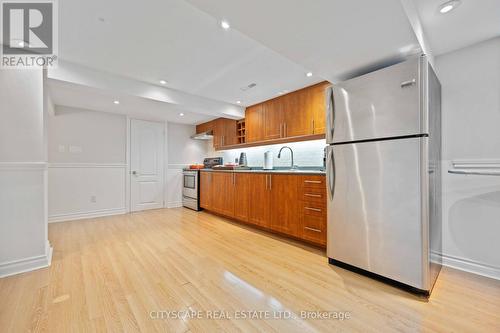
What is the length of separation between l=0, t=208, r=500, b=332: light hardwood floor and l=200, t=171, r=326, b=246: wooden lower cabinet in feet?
0.95

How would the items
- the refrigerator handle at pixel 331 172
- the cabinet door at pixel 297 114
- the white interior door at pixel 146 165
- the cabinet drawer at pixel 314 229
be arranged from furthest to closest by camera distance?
the white interior door at pixel 146 165 → the cabinet door at pixel 297 114 → the cabinet drawer at pixel 314 229 → the refrigerator handle at pixel 331 172

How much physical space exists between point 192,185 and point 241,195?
5.94 ft

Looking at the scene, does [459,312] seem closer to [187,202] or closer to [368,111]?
[368,111]

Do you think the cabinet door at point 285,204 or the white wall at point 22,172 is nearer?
the white wall at point 22,172

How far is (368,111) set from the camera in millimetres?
1824

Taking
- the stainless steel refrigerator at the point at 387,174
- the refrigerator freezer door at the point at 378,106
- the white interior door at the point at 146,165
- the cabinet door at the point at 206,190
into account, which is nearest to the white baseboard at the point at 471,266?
the stainless steel refrigerator at the point at 387,174

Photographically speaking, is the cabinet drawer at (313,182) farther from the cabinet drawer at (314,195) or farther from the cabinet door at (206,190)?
the cabinet door at (206,190)

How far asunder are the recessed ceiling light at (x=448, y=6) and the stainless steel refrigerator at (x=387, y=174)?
0.34m

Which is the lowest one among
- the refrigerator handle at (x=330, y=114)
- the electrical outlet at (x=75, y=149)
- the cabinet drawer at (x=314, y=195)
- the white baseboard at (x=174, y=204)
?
the white baseboard at (x=174, y=204)

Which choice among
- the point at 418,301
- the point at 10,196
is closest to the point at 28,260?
the point at 10,196

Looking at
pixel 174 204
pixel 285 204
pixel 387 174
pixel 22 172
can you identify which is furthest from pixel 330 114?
pixel 174 204

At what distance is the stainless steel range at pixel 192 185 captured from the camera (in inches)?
186

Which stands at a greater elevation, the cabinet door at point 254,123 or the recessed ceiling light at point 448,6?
the recessed ceiling light at point 448,6

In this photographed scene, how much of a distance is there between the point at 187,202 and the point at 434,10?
5.01m
